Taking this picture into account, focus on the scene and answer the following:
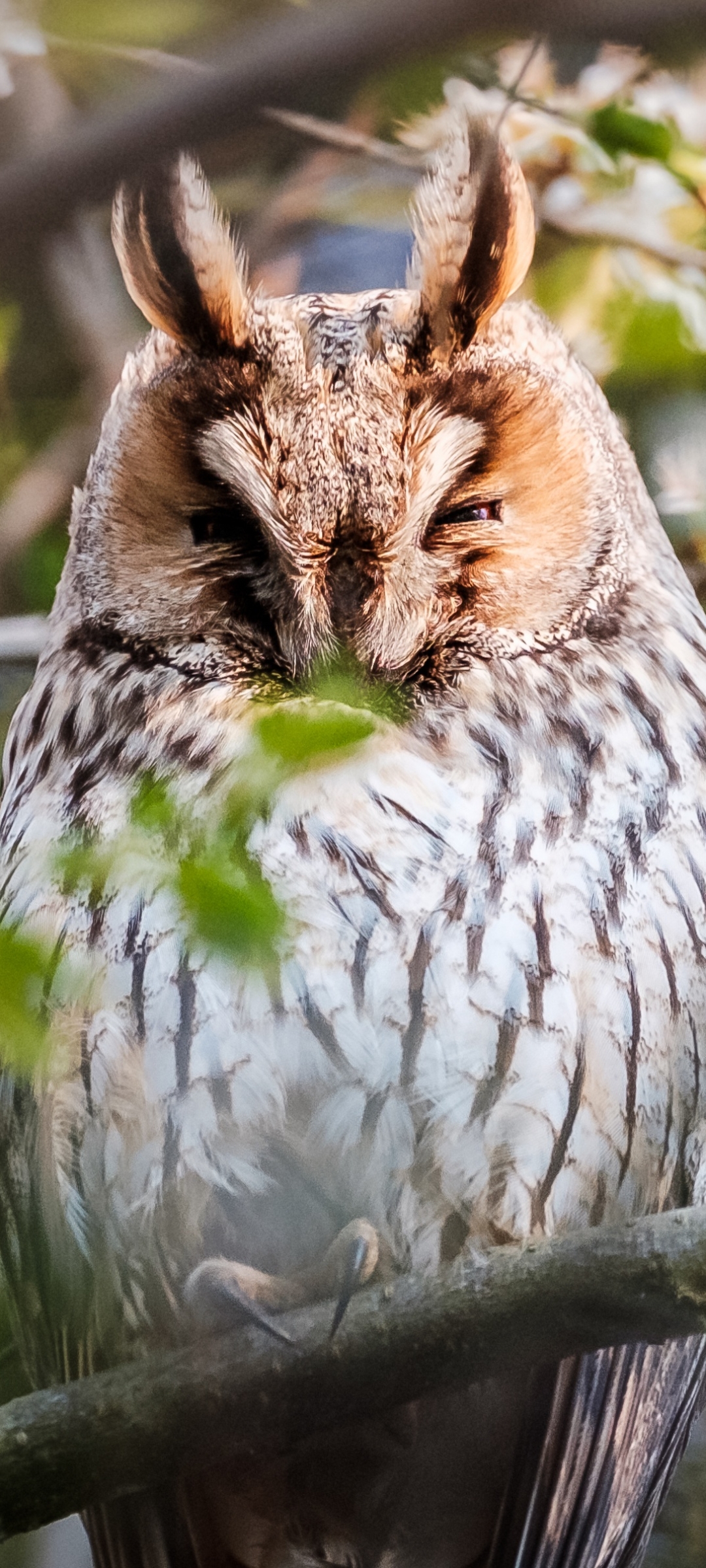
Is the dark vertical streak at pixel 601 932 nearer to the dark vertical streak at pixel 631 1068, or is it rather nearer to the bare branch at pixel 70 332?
the dark vertical streak at pixel 631 1068

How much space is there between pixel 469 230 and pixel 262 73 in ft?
3.42

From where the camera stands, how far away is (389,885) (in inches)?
63.2

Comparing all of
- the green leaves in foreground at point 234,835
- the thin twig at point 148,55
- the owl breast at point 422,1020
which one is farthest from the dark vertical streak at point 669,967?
the thin twig at point 148,55

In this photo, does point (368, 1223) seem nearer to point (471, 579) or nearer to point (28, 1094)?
point (28, 1094)

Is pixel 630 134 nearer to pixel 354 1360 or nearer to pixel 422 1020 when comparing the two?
pixel 422 1020

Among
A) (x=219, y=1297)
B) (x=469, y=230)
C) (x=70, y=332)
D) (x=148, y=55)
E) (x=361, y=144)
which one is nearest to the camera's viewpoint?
(x=219, y=1297)

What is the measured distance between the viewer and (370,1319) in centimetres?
144

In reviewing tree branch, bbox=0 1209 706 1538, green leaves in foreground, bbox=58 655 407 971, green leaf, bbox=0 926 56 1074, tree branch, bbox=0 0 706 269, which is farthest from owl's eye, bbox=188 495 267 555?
tree branch, bbox=0 0 706 269

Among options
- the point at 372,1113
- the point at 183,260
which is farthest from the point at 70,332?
the point at 372,1113

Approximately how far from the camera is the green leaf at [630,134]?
161 centimetres

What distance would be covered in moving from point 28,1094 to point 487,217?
3.26 ft

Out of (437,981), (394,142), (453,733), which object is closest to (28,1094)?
(437,981)

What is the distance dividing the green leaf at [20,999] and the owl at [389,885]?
1.14 feet

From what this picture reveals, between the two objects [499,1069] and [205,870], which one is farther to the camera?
[499,1069]
